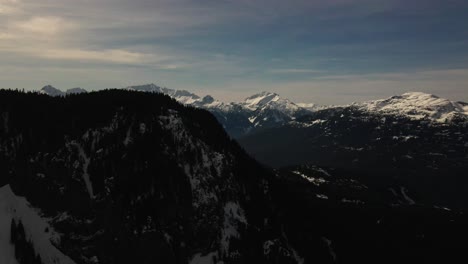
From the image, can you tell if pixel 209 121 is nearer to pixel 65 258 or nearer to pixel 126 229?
pixel 126 229

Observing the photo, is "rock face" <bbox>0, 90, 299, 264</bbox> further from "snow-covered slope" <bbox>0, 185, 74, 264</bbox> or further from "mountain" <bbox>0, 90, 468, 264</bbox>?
"snow-covered slope" <bbox>0, 185, 74, 264</bbox>

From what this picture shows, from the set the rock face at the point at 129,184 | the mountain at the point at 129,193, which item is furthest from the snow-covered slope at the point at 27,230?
the rock face at the point at 129,184

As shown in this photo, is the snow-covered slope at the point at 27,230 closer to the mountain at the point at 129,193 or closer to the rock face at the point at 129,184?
the mountain at the point at 129,193

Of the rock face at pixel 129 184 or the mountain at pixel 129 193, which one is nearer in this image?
the mountain at pixel 129 193

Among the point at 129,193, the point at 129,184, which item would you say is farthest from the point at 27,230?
the point at 129,184

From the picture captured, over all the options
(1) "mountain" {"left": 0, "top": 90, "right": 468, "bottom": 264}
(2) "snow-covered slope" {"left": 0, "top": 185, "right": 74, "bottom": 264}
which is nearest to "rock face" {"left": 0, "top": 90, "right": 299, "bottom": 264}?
(1) "mountain" {"left": 0, "top": 90, "right": 468, "bottom": 264}
